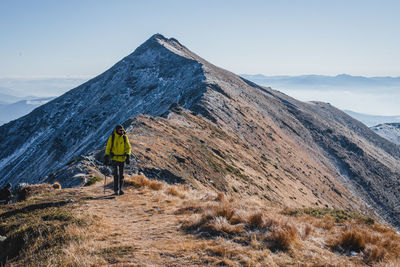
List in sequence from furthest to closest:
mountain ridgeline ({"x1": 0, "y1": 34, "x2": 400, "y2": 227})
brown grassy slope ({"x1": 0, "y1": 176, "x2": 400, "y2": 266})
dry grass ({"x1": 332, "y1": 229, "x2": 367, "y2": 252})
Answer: mountain ridgeline ({"x1": 0, "y1": 34, "x2": 400, "y2": 227}) < dry grass ({"x1": 332, "y1": 229, "x2": 367, "y2": 252}) < brown grassy slope ({"x1": 0, "y1": 176, "x2": 400, "y2": 266})

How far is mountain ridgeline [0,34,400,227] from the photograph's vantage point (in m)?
26.4

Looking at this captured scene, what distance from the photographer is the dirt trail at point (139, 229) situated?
5922mm

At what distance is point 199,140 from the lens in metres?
31.5

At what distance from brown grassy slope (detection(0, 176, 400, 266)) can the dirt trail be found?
21 mm

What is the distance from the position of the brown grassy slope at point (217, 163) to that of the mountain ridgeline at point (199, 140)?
0.16 m

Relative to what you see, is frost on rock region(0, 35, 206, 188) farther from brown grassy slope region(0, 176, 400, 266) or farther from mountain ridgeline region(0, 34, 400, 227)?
brown grassy slope region(0, 176, 400, 266)

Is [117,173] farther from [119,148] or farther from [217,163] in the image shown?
[217,163]

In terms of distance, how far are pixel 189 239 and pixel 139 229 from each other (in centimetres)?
181

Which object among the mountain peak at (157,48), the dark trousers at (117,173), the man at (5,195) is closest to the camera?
the man at (5,195)

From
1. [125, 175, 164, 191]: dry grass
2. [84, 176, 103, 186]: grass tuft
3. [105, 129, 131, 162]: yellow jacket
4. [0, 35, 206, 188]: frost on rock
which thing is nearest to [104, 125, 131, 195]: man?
[105, 129, 131, 162]: yellow jacket

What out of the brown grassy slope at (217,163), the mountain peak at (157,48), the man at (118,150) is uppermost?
the mountain peak at (157,48)

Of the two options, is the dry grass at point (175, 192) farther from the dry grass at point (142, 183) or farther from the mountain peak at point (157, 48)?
the mountain peak at point (157, 48)

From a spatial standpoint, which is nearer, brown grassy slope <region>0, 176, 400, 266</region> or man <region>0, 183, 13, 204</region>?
brown grassy slope <region>0, 176, 400, 266</region>

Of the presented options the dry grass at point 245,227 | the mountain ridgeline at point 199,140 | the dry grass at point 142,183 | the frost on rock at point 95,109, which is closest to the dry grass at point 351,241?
the dry grass at point 245,227
